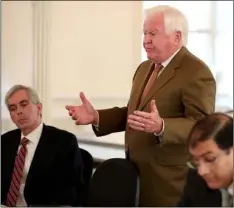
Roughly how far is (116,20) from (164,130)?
222 centimetres

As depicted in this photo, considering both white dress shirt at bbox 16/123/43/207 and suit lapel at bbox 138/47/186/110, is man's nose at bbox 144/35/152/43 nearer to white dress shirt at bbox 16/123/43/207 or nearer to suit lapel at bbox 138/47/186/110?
suit lapel at bbox 138/47/186/110

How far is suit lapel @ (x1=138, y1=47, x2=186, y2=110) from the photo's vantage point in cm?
181

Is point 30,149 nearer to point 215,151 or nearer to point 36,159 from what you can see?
point 36,159

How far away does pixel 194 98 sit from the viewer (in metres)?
1.73

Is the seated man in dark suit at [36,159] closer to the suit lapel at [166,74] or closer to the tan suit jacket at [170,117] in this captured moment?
the tan suit jacket at [170,117]

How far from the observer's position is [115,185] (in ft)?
6.51

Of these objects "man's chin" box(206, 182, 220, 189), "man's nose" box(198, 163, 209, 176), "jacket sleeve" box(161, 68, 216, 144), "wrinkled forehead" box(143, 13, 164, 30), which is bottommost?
"man's chin" box(206, 182, 220, 189)

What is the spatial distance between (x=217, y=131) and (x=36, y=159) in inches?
47.8

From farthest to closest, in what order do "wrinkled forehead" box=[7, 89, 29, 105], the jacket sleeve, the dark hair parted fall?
"wrinkled forehead" box=[7, 89, 29, 105] < the jacket sleeve < the dark hair parted

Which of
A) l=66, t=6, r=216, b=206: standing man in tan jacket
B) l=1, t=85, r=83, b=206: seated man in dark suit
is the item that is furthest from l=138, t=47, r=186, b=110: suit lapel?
l=1, t=85, r=83, b=206: seated man in dark suit

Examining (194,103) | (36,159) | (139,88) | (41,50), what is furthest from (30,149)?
(41,50)

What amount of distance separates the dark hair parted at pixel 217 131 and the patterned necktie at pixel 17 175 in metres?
1.16

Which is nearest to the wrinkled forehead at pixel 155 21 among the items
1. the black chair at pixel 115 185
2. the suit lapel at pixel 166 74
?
the suit lapel at pixel 166 74

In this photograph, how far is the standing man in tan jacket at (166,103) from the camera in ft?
5.65
